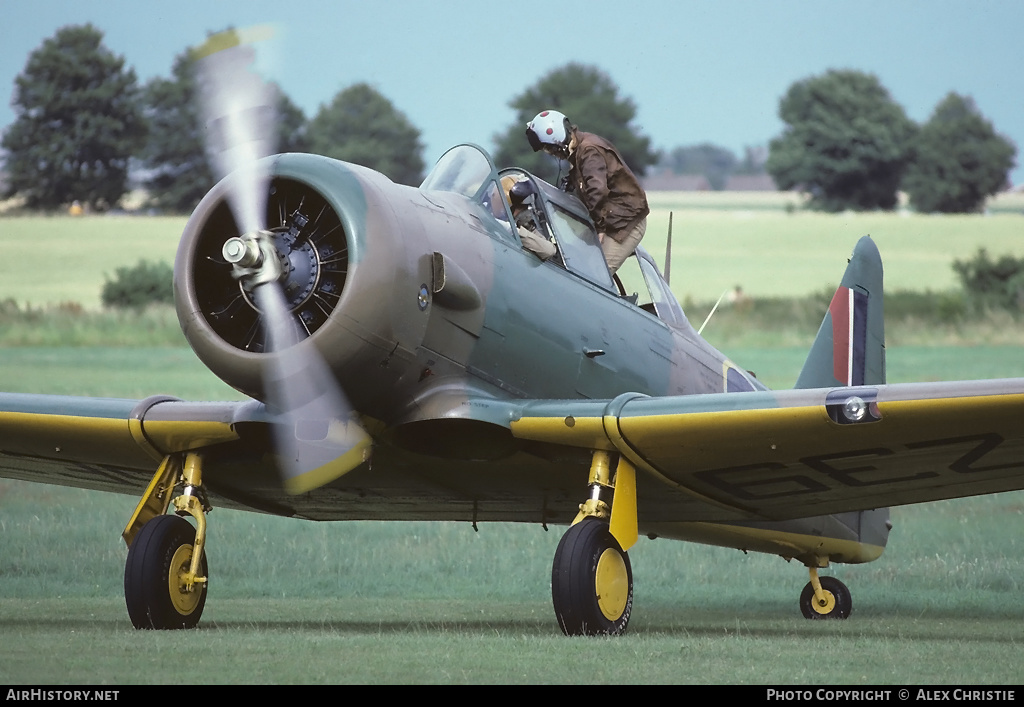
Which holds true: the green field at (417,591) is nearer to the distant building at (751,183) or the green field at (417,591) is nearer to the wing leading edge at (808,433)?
the wing leading edge at (808,433)

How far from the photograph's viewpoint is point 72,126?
20094mm

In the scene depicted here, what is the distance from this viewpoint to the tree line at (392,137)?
2019cm

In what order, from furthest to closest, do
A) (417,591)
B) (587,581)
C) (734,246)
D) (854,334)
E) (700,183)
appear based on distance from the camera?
(700,183), (734,246), (417,591), (854,334), (587,581)

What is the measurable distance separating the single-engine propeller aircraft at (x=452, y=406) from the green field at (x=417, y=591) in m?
0.79

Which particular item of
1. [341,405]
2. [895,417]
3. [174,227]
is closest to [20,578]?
[341,405]

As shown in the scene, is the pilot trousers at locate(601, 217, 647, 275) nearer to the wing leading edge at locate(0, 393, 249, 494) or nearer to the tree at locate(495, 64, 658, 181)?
the wing leading edge at locate(0, 393, 249, 494)

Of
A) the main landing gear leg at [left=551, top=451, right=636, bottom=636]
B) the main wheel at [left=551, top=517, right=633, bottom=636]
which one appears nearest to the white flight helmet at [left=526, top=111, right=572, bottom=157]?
the main landing gear leg at [left=551, top=451, right=636, bottom=636]

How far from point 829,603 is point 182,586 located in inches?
211

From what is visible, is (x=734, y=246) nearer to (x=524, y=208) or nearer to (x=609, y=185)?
(x=609, y=185)

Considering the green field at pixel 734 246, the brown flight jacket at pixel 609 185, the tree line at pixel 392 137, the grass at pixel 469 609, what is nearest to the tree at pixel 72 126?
the tree line at pixel 392 137

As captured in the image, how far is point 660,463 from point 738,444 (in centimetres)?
48

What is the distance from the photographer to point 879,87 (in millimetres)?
62188

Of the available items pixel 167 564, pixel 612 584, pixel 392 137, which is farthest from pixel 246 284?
pixel 392 137

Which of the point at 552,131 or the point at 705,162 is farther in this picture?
the point at 705,162
